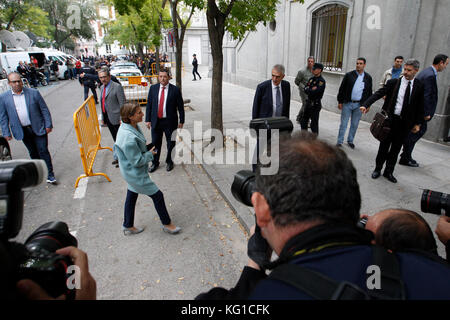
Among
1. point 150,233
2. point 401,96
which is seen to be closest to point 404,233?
point 150,233

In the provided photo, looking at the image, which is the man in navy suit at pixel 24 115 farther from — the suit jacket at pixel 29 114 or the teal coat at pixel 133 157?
the teal coat at pixel 133 157

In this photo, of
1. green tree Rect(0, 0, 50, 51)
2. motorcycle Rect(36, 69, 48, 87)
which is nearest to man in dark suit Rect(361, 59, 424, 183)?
motorcycle Rect(36, 69, 48, 87)

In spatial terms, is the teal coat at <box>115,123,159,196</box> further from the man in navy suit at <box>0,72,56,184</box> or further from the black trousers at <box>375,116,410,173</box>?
the black trousers at <box>375,116,410,173</box>

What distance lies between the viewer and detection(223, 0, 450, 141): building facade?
6418mm

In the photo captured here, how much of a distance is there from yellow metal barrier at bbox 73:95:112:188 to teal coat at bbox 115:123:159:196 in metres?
1.97

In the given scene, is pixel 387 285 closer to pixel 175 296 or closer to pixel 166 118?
pixel 175 296

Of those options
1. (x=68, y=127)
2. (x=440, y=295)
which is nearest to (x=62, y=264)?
(x=440, y=295)

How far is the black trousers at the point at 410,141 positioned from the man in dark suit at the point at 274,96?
7.73 ft

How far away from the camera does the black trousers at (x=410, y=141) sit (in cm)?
529

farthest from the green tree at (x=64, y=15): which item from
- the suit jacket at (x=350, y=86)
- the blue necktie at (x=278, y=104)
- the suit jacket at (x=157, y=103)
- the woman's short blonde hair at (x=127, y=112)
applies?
the woman's short blonde hair at (x=127, y=112)

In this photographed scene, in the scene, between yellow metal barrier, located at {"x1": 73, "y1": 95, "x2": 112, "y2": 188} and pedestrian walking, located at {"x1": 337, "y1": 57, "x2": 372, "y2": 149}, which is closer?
yellow metal barrier, located at {"x1": 73, "y1": 95, "x2": 112, "y2": 188}

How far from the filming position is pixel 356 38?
27.9ft

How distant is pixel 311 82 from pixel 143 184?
4.43 meters

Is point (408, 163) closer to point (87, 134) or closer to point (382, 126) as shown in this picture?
point (382, 126)
